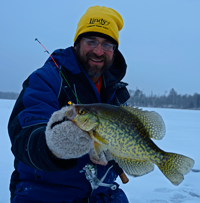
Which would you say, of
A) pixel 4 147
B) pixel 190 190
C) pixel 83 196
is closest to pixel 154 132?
pixel 83 196

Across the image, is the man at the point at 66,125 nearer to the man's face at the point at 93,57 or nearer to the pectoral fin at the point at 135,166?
the man's face at the point at 93,57

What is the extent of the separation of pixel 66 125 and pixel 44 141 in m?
0.26

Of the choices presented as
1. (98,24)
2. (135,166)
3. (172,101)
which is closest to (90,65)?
(98,24)

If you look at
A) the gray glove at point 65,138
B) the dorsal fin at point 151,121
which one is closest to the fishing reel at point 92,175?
the gray glove at point 65,138

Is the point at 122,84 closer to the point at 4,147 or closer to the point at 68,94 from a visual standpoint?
the point at 68,94

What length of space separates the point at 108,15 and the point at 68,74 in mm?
1082

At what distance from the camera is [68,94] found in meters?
2.29

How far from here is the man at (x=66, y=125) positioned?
1.58 m

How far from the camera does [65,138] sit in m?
1.50

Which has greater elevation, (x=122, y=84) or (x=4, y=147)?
(x=122, y=84)

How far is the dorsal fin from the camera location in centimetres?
179

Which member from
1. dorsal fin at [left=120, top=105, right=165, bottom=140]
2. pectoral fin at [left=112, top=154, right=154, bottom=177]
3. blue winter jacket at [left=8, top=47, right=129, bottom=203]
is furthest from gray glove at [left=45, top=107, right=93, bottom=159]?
dorsal fin at [left=120, top=105, right=165, bottom=140]

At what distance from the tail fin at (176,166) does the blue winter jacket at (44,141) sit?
81 cm

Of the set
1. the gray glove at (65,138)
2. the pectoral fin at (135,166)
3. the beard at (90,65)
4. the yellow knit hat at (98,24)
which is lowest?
the pectoral fin at (135,166)
